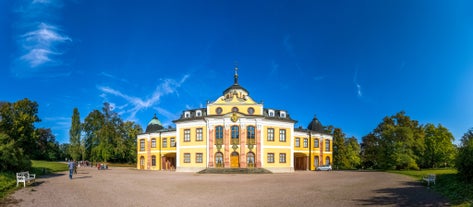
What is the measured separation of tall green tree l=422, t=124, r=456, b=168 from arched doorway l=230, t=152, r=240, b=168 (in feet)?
81.0

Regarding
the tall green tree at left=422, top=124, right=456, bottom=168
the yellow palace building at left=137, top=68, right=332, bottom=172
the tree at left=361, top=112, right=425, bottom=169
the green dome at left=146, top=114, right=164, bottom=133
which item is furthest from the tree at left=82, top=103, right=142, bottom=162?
the tall green tree at left=422, top=124, right=456, bottom=168

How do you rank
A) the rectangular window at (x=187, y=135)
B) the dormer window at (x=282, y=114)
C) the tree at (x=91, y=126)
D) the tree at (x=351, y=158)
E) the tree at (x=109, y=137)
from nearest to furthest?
1. the rectangular window at (x=187, y=135)
2. the dormer window at (x=282, y=114)
3. the tree at (x=351, y=158)
4. the tree at (x=109, y=137)
5. the tree at (x=91, y=126)

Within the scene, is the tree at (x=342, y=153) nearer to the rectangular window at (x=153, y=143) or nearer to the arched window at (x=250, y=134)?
the arched window at (x=250, y=134)

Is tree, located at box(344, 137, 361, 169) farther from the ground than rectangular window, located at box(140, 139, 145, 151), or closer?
closer

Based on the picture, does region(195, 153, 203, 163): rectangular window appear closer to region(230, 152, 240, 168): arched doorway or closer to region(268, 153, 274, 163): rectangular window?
region(230, 152, 240, 168): arched doorway

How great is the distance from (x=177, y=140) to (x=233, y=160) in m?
8.47

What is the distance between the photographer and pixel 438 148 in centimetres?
4031

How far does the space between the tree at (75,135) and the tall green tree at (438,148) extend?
65.9 meters

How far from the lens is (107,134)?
209ft

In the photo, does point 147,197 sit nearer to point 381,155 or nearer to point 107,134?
point 381,155

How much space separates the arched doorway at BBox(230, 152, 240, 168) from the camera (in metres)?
38.2

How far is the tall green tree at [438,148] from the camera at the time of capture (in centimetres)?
4007

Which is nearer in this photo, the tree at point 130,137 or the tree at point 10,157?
the tree at point 10,157

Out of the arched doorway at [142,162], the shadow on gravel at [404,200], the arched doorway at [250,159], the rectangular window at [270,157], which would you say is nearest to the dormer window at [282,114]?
the rectangular window at [270,157]
